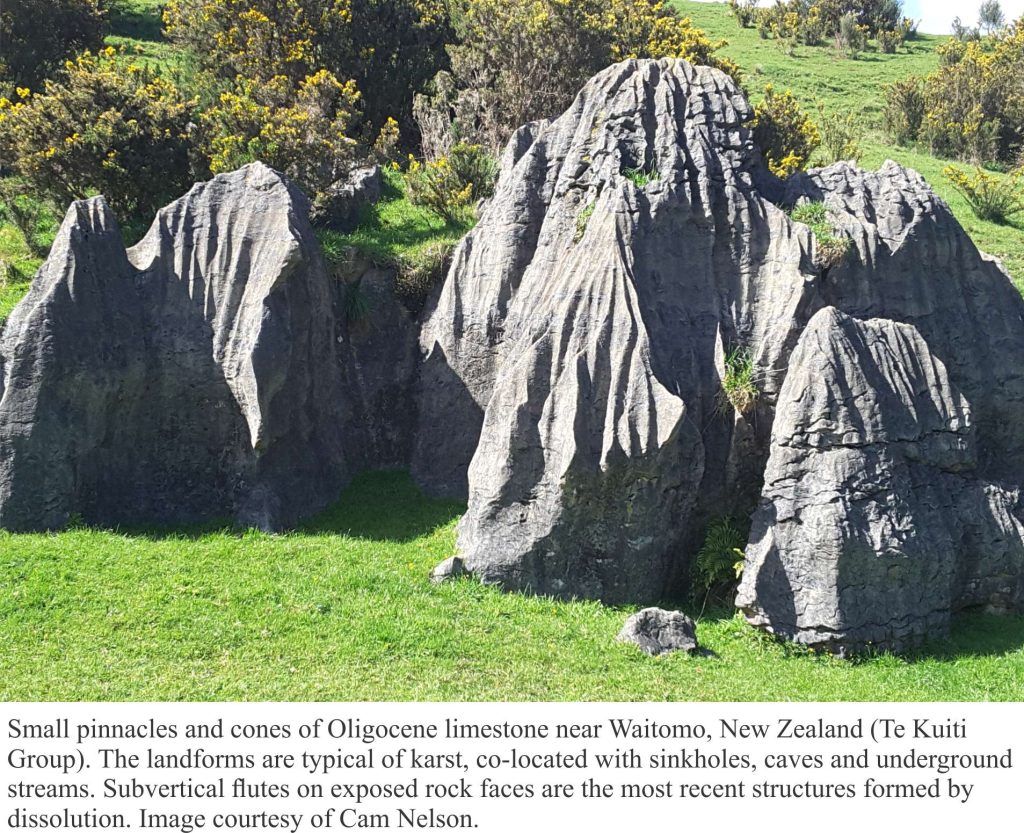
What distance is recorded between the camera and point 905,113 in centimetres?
3472

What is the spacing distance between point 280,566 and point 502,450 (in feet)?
10.7

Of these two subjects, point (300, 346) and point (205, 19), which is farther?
point (205, 19)

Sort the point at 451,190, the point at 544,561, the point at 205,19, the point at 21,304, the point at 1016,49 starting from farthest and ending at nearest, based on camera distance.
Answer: the point at 1016,49 < the point at 205,19 < the point at 451,190 < the point at 21,304 < the point at 544,561

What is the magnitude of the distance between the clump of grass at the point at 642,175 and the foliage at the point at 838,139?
12721mm

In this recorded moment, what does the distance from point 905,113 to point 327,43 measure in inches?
824

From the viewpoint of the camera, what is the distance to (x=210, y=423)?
46.8ft

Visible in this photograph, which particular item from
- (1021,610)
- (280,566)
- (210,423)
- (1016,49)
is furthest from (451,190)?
(1016,49)

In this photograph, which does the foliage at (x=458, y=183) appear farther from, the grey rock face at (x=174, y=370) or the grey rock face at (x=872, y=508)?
the grey rock face at (x=872, y=508)

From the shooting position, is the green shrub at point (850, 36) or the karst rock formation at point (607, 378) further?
the green shrub at point (850, 36)

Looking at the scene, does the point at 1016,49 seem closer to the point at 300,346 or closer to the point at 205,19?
the point at 205,19

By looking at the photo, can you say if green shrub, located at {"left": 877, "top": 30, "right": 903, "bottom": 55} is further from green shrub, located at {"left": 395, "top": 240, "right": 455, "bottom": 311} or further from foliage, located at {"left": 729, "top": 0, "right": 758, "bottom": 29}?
green shrub, located at {"left": 395, "top": 240, "right": 455, "bottom": 311}

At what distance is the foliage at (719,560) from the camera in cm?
1252

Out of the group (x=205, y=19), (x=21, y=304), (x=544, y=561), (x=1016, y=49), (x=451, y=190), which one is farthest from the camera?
(x=1016, y=49)

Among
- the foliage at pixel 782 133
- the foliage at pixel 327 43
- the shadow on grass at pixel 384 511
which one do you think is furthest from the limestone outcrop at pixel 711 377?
the foliage at pixel 327 43
